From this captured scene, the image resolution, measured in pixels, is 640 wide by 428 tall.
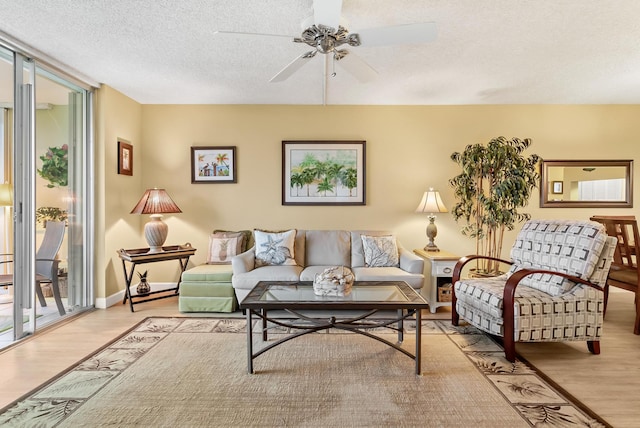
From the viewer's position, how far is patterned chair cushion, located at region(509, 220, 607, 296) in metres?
2.73

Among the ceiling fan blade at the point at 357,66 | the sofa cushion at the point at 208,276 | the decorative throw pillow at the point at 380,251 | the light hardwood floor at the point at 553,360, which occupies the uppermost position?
the ceiling fan blade at the point at 357,66

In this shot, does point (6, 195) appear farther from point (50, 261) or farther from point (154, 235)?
point (154, 235)

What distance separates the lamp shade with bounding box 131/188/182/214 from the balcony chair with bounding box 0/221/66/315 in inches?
30.4

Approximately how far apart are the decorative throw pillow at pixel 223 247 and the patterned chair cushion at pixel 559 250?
306 centimetres

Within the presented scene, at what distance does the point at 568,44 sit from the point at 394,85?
1.60m

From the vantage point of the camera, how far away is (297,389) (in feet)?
7.27

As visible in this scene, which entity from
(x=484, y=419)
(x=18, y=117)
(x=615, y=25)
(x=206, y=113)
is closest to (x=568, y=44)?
(x=615, y=25)

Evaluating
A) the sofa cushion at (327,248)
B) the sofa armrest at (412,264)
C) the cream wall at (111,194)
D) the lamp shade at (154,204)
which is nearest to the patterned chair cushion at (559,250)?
the sofa armrest at (412,264)

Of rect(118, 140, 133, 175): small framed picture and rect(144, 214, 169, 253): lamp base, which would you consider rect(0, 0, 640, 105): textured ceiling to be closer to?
rect(118, 140, 133, 175): small framed picture

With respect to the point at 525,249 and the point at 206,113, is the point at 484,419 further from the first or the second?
the point at 206,113

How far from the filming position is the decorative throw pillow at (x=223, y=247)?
4.32 metres

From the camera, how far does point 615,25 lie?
261 cm

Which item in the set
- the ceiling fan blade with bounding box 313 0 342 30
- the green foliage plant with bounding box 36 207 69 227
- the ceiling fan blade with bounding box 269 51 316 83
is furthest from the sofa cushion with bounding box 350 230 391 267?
the green foliage plant with bounding box 36 207 69 227

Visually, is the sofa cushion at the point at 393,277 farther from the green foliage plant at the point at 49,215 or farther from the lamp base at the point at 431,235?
the green foliage plant at the point at 49,215
